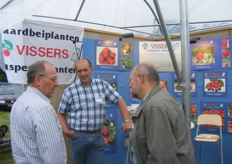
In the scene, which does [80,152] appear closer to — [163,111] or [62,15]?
[163,111]

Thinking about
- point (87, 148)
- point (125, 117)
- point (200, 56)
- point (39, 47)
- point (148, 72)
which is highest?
point (39, 47)

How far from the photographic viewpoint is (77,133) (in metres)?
2.74

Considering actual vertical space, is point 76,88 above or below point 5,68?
below

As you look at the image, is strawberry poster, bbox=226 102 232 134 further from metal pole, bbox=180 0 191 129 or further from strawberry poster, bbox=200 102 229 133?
metal pole, bbox=180 0 191 129

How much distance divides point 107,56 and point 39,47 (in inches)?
45.7

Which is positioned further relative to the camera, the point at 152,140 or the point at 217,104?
the point at 217,104

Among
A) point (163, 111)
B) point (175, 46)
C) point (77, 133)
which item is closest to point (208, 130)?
point (175, 46)

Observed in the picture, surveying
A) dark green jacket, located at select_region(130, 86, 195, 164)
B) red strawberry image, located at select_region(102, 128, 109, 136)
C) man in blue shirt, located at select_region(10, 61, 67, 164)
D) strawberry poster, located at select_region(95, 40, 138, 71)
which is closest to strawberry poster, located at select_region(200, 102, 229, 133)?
strawberry poster, located at select_region(95, 40, 138, 71)

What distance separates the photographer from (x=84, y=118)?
9.01 ft

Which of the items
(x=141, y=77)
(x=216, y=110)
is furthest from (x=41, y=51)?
(x=216, y=110)

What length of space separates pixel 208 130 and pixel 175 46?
1647mm

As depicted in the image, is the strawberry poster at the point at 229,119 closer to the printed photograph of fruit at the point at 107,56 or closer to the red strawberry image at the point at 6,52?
the printed photograph of fruit at the point at 107,56

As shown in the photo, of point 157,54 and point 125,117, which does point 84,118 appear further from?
point 157,54

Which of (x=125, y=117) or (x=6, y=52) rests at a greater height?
(x=6, y=52)
